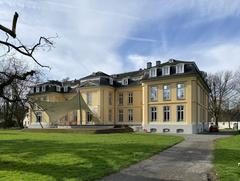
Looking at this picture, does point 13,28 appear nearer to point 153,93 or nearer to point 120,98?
point 153,93

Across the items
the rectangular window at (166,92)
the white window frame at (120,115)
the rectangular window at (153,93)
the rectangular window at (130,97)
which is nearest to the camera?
the rectangular window at (166,92)

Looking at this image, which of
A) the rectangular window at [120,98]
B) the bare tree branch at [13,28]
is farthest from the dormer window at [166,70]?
the bare tree branch at [13,28]

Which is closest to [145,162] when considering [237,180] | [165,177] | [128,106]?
[165,177]

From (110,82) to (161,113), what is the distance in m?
14.3

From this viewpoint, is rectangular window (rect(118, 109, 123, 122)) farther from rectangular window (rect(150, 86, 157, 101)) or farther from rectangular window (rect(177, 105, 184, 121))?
rectangular window (rect(177, 105, 184, 121))

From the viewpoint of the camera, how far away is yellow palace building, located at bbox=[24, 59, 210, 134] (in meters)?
44.6

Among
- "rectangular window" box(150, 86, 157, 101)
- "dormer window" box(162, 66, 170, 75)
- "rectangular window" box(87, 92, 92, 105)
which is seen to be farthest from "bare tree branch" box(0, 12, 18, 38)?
"rectangular window" box(87, 92, 92, 105)

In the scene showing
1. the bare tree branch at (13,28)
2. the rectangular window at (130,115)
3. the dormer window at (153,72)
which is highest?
the dormer window at (153,72)

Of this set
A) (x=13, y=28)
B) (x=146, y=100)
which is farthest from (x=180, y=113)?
(x=13, y=28)

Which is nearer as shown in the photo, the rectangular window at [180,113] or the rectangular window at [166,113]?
the rectangular window at [180,113]

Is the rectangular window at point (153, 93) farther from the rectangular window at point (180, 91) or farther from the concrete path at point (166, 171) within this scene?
the concrete path at point (166, 171)

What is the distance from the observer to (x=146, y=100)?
48.2m

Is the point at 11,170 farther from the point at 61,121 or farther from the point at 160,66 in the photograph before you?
the point at 61,121

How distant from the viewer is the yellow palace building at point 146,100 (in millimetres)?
44594
